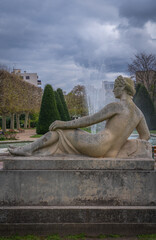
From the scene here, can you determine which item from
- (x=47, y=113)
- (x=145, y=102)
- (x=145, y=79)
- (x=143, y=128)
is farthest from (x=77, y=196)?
(x=145, y=79)

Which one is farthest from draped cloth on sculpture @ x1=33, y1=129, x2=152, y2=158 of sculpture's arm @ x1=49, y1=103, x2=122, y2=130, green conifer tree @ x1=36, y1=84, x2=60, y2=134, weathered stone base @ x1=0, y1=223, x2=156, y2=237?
green conifer tree @ x1=36, y1=84, x2=60, y2=134

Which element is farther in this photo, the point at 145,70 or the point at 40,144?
the point at 145,70

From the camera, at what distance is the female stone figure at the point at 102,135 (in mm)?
3840

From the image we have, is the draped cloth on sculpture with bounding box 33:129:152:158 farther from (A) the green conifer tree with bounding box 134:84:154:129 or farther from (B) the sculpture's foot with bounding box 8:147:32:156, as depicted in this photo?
(A) the green conifer tree with bounding box 134:84:154:129

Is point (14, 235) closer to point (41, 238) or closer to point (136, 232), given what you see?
point (41, 238)

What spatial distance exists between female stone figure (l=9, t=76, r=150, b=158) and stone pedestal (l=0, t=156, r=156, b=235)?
0.22 metres

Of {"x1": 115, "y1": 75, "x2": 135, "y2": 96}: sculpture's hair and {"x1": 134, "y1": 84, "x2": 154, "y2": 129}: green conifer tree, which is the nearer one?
{"x1": 115, "y1": 75, "x2": 135, "y2": 96}: sculpture's hair

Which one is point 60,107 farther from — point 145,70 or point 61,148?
point 61,148

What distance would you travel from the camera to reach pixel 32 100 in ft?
125

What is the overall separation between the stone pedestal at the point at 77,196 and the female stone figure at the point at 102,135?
0.72 ft

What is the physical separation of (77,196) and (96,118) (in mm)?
1180

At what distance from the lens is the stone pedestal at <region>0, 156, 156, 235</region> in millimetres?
3484

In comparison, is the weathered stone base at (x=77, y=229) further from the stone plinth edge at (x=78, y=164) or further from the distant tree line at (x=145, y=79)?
the distant tree line at (x=145, y=79)

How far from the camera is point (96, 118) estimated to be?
3.87 m
